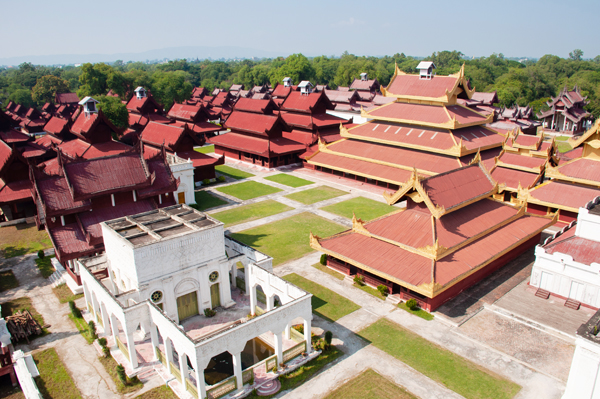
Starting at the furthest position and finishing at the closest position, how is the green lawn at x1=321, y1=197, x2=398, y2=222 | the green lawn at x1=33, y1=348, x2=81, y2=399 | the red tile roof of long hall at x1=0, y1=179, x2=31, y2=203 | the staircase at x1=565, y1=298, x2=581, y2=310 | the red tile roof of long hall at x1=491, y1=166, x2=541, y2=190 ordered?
the green lawn at x1=321, y1=197, x2=398, y2=222, the red tile roof of long hall at x1=491, y1=166, x2=541, y2=190, the red tile roof of long hall at x1=0, y1=179, x2=31, y2=203, the staircase at x1=565, y1=298, x2=581, y2=310, the green lawn at x1=33, y1=348, x2=81, y2=399

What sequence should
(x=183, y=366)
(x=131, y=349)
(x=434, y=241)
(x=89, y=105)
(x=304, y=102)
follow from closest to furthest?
(x=183, y=366)
(x=131, y=349)
(x=434, y=241)
(x=89, y=105)
(x=304, y=102)

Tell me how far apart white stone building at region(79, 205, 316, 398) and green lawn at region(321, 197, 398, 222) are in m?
15.0

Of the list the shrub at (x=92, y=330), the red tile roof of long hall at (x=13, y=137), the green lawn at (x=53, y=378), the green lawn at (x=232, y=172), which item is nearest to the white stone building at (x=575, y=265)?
the shrub at (x=92, y=330)

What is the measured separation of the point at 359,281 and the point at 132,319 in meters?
13.1

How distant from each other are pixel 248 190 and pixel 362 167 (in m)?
12.9

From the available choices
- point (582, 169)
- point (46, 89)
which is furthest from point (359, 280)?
point (46, 89)

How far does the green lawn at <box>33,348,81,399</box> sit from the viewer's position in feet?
54.8

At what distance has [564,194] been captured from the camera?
3158cm

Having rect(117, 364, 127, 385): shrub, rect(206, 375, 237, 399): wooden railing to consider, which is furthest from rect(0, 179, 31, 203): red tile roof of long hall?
rect(206, 375, 237, 399): wooden railing

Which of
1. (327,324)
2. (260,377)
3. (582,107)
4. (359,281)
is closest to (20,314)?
(260,377)

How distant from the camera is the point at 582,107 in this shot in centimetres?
7888

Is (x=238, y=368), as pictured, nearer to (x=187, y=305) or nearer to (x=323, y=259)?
(x=187, y=305)

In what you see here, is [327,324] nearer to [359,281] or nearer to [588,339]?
[359,281]

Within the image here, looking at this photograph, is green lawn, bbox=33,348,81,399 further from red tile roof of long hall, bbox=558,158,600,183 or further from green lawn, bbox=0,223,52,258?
red tile roof of long hall, bbox=558,158,600,183
